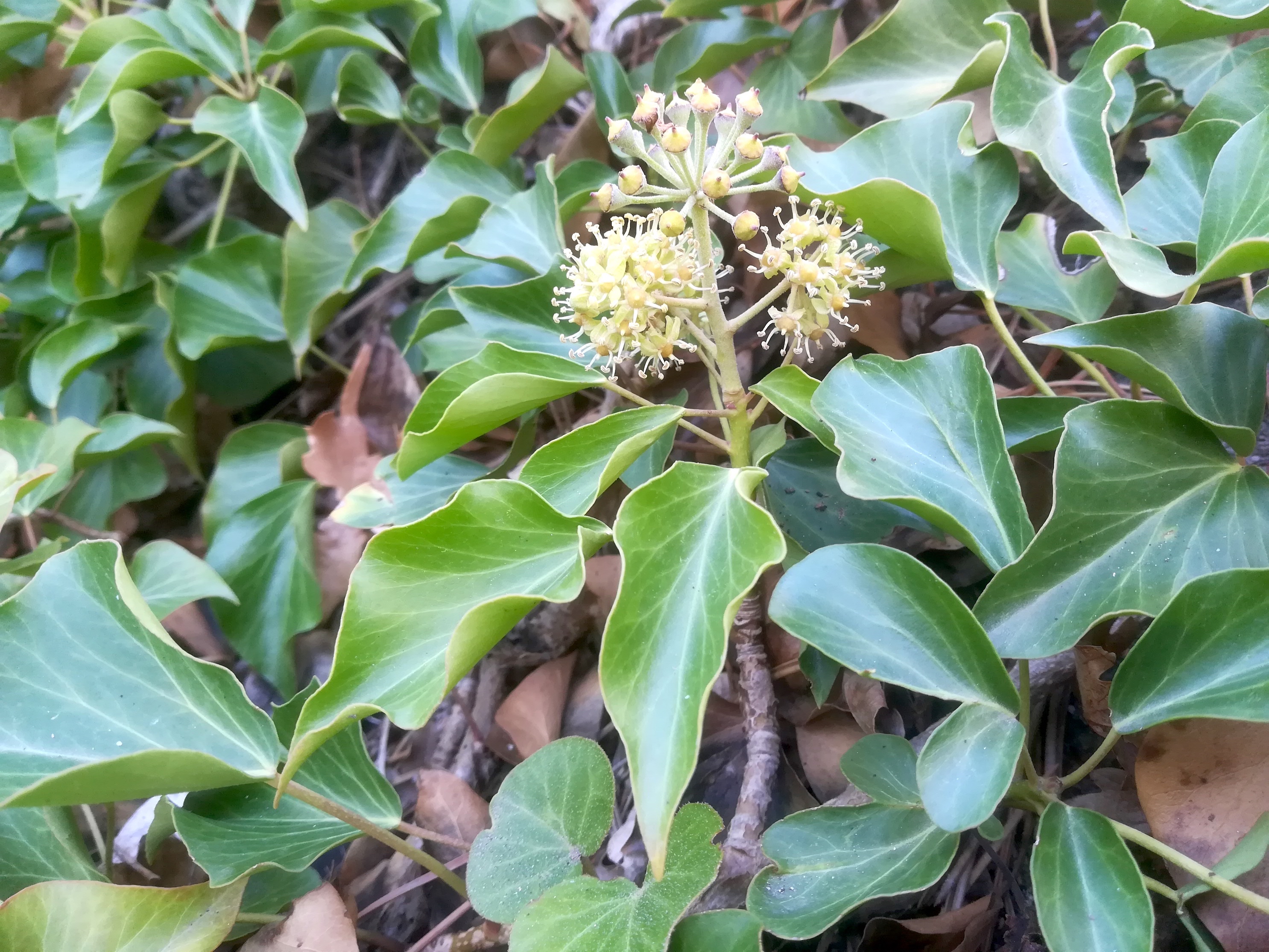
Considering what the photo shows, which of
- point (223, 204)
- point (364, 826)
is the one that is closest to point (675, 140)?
point (364, 826)

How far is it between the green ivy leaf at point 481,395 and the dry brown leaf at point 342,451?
503 mm

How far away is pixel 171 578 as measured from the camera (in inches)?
41.6

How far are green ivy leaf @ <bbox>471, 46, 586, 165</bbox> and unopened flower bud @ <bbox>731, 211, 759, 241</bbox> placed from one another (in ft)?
1.93

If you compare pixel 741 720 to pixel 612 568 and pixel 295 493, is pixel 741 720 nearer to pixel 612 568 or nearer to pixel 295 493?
pixel 612 568

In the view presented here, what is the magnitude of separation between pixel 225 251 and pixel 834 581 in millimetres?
1244

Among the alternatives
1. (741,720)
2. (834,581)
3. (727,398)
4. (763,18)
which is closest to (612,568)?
(741,720)

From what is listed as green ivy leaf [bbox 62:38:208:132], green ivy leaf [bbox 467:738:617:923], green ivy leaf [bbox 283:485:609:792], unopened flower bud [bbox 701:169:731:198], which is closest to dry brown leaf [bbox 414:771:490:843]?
green ivy leaf [bbox 467:738:617:923]

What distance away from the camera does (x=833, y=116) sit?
1.10 m

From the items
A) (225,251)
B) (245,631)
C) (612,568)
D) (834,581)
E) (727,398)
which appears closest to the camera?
(834,581)

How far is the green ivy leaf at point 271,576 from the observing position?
1167mm

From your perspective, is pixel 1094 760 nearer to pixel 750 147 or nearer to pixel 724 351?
pixel 724 351

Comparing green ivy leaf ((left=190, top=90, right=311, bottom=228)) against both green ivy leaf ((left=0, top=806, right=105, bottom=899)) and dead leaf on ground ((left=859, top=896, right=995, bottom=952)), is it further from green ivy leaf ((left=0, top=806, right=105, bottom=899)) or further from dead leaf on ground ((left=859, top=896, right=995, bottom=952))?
dead leaf on ground ((left=859, top=896, right=995, bottom=952))

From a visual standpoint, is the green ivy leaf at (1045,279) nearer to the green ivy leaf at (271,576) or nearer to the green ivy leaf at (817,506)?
the green ivy leaf at (817,506)

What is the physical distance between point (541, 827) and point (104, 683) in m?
0.41
